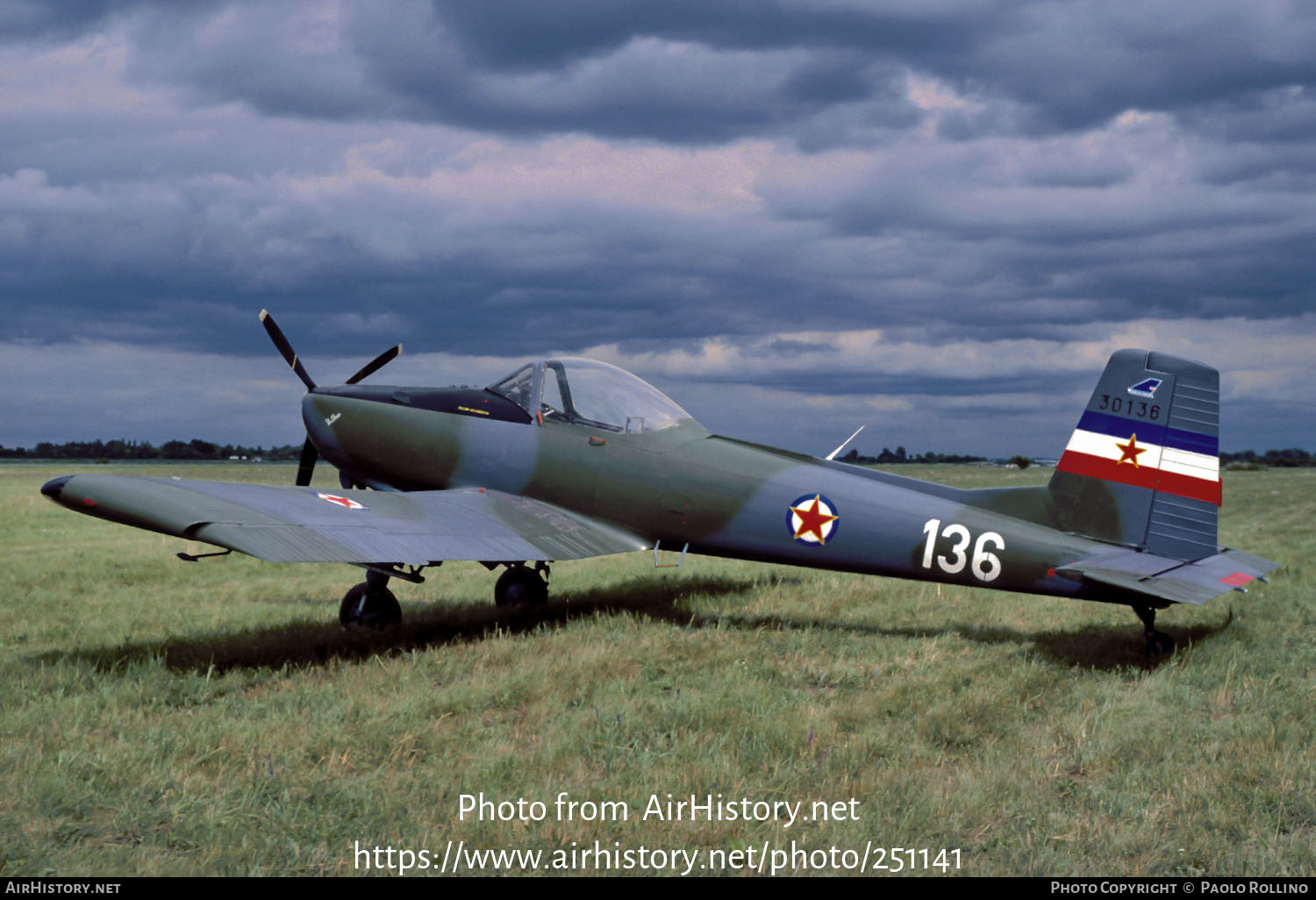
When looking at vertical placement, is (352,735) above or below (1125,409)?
below

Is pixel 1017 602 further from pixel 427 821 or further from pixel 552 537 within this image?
pixel 427 821

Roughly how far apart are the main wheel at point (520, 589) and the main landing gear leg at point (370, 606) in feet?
5.45

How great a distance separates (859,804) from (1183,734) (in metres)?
2.68

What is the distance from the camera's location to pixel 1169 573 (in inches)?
291

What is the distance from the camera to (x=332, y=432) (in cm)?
1090

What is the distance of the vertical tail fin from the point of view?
Answer: 7.88m

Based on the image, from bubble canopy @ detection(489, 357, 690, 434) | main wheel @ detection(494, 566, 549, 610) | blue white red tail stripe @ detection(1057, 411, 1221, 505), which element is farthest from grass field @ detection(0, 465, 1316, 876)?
bubble canopy @ detection(489, 357, 690, 434)

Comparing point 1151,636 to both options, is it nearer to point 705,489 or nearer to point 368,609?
point 705,489

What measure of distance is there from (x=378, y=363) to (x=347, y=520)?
5.34 meters

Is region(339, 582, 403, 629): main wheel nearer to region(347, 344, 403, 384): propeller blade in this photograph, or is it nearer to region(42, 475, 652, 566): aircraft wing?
region(42, 475, 652, 566): aircraft wing

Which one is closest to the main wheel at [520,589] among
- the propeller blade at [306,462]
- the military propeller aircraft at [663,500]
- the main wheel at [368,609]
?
the military propeller aircraft at [663,500]

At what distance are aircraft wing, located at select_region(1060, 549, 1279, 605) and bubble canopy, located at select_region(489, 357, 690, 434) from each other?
443 cm

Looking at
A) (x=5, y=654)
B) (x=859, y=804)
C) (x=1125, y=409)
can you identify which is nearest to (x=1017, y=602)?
(x=1125, y=409)
